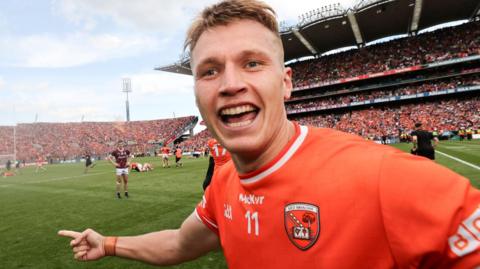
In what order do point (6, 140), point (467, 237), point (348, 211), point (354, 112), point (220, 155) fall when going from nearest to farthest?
1. point (467, 237)
2. point (348, 211)
3. point (220, 155)
4. point (354, 112)
5. point (6, 140)

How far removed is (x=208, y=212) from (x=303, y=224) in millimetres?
804

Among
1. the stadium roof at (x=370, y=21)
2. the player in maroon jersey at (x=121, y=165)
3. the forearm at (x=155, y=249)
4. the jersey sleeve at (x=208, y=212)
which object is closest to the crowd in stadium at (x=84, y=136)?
the stadium roof at (x=370, y=21)

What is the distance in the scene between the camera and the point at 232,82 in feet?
4.23

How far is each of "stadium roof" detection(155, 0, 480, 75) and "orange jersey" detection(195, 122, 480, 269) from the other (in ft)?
106

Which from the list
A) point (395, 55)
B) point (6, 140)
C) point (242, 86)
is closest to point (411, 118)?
point (395, 55)

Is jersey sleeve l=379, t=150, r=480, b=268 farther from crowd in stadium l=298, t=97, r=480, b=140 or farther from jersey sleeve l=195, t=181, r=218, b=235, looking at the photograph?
crowd in stadium l=298, t=97, r=480, b=140

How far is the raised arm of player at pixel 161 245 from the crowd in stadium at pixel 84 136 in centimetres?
5741

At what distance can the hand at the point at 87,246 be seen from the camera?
6.61 feet

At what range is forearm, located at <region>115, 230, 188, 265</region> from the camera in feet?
6.44

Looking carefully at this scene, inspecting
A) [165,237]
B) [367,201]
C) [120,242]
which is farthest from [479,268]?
[120,242]

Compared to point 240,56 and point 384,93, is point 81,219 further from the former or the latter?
point 384,93

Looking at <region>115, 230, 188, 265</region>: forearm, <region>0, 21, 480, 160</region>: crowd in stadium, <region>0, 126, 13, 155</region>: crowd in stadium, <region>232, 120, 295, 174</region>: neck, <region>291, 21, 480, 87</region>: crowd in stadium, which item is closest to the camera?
<region>232, 120, 295, 174</region>: neck

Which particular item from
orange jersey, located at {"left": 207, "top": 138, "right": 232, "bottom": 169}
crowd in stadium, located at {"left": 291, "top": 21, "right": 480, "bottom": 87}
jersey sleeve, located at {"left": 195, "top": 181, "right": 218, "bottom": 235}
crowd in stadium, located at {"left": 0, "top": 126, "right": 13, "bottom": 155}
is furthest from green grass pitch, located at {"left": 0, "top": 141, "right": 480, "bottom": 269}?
crowd in stadium, located at {"left": 0, "top": 126, "right": 13, "bottom": 155}

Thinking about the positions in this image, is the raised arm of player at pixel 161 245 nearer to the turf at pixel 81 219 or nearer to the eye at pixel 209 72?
the eye at pixel 209 72
